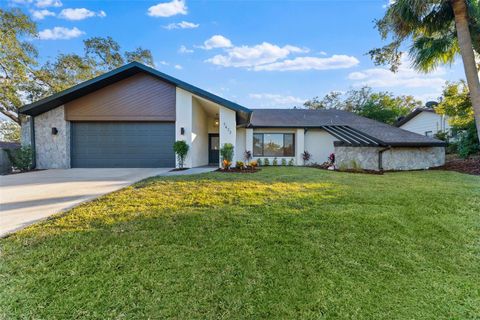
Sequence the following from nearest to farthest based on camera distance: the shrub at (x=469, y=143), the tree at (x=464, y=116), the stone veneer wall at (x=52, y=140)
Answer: the stone veneer wall at (x=52, y=140), the tree at (x=464, y=116), the shrub at (x=469, y=143)

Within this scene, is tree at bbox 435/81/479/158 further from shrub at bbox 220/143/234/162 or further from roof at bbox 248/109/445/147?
shrub at bbox 220/143/234/162

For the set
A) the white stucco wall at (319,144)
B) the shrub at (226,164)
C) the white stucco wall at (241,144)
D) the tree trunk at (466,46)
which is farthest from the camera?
the white stucco wall at (319,144)

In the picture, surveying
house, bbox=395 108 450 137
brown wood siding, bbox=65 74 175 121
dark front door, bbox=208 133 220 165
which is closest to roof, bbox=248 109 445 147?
dark front door, bbox=208 133 220 165

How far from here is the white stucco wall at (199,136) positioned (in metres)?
11.3

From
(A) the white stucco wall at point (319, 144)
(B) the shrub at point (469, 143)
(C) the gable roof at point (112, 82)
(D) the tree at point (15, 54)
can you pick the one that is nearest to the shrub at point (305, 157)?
(A) the white stucco wall at point (319, 144)

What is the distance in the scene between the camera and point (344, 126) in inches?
548

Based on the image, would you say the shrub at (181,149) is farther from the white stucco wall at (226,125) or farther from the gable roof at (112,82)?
the gable roof at (112,82)

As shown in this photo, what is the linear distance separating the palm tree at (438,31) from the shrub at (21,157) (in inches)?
624

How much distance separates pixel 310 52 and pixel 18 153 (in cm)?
1721

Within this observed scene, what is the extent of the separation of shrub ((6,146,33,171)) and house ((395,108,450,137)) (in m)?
25.5

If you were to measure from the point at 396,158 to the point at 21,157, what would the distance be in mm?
17390

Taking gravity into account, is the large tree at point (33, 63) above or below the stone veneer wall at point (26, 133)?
above

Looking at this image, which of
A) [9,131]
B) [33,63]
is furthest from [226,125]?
[9,131]

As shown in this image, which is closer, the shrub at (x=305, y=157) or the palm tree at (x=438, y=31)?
the palm tree at (x=438, y=31)
